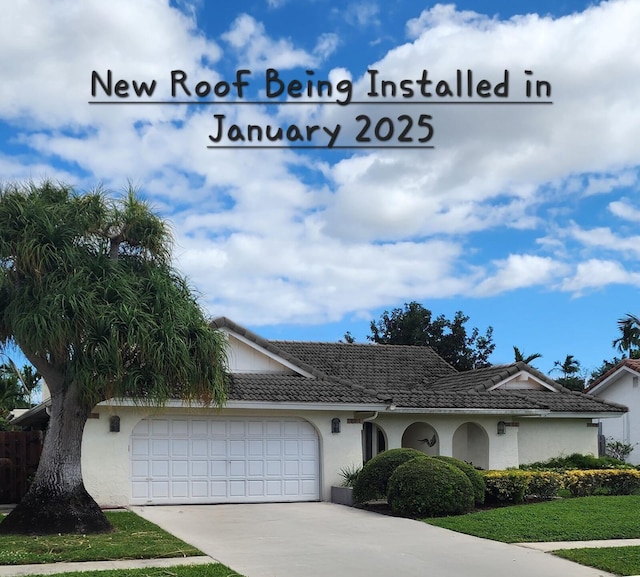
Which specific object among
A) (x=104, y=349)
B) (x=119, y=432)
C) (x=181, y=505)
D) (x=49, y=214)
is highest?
(x=49, y=214)

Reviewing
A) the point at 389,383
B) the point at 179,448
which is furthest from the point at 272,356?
the point at 389,383

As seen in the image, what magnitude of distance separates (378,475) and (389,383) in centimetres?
905

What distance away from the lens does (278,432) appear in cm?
2084

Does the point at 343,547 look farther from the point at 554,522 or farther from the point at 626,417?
the point at 626,417

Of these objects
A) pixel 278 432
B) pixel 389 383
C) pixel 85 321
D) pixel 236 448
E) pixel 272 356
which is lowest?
pixel 236 448

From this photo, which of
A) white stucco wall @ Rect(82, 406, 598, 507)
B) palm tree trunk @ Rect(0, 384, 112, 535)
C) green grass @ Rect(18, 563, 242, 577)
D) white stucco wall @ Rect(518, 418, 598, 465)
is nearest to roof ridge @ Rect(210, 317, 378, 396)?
white stucco wall @ Rect(82, 406, 598, 507)

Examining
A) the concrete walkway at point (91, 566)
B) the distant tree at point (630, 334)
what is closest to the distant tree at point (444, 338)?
the distant tree at point (630, 334)

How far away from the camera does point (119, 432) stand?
19.1m

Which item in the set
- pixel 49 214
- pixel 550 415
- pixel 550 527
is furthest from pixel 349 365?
A: pixel 49 214

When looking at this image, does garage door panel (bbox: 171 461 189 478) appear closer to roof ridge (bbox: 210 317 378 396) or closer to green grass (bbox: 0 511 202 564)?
roof ridge (bbox: 210 317 378 396)

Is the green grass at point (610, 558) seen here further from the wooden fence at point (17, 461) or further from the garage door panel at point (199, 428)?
the wooden fence at point (17, 461)

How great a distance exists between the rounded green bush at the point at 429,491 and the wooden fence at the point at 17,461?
915 centimetres

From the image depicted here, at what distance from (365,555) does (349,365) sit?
16302mm

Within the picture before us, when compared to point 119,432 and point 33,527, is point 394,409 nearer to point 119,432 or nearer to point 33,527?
point 119,432
